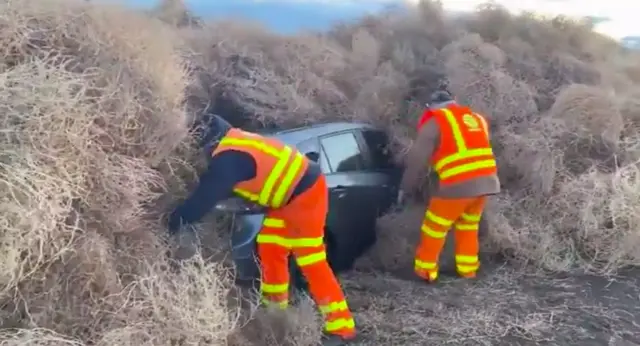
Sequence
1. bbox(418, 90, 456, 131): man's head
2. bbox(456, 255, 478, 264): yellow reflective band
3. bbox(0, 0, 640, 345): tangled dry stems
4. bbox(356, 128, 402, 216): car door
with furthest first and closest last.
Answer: bbox(356, 128, 402, 216): car door
bbox(456, 255, 478, 264): yellow reflective band
bbox(418, 90, 456, 131): man's head
bbox(0, 0, 640, 345): tangled dry stems

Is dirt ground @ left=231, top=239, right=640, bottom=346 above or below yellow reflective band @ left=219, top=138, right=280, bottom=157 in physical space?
below

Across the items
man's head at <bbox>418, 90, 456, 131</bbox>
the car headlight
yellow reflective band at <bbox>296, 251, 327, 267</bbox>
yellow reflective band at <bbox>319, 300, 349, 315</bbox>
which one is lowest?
yellow reflective band at <bbox>319, 300, 349, 315</bbox>

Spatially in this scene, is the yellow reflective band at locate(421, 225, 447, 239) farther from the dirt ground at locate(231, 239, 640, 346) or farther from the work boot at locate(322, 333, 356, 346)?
the work boot at locate(322, 333, 356, 346)

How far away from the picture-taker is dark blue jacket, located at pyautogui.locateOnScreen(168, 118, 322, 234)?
5.22 m

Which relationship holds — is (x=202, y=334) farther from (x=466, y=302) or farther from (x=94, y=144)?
(x=466, y=302)

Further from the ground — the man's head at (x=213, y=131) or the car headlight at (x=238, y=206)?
the man's head at (x=213, y=131)

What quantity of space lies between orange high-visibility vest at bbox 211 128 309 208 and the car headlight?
199mm

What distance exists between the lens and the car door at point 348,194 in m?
6.96

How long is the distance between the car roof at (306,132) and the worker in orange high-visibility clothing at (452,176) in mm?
784

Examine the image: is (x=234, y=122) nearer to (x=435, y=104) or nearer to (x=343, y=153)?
(x=343, y=153)

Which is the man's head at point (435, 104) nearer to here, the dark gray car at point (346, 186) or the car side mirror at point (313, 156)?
the dark gray car at point (346, 186)

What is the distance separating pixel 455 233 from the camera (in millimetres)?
7414

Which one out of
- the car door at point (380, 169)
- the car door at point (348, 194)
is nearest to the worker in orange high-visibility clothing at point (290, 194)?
the car door at point (348, 194)

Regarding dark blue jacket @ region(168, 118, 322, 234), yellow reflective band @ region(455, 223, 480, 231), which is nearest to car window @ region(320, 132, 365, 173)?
yellow reflective band @ region(455, 223, 480, 231)
